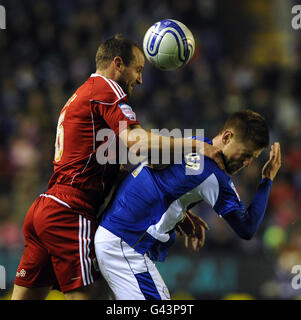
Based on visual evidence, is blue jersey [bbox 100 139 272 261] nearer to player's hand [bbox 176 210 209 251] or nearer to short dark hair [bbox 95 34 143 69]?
player's hand [bbox 176 210 209 251]

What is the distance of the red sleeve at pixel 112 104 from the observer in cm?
387

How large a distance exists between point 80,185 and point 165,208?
2.04 feet

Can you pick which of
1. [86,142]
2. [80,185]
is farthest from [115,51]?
[80,185]

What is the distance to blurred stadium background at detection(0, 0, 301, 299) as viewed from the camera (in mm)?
7820

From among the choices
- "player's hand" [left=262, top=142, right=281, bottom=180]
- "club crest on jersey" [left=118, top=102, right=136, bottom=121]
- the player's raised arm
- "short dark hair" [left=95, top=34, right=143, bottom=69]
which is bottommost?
"player's hand" [left=262, top=142, right=281, bottom=180]

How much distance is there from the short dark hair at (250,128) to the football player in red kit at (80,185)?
0.82ft

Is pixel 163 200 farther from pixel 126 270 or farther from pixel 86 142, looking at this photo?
pixel 86 142

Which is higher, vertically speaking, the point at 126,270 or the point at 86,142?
the point at 86,142

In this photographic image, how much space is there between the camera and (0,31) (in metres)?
11.2

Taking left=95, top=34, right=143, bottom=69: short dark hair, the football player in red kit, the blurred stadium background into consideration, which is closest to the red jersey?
the football player in red kit

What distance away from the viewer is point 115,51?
13.9 feet

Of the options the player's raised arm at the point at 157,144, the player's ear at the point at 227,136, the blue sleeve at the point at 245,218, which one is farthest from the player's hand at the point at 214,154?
the blue sleeve at the point at 245,218
